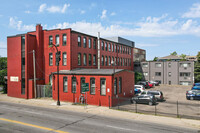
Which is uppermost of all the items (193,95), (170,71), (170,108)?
(170,71)

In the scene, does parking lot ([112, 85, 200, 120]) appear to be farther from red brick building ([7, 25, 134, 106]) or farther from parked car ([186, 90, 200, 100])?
red brick building ([7, 25, 134, 106])

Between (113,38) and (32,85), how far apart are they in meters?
50.0

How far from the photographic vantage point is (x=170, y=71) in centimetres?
5912

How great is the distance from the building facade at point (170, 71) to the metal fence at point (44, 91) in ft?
132

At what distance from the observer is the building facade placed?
2237 inches

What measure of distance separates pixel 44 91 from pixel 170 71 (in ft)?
145

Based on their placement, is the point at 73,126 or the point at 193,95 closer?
the point at 73,126

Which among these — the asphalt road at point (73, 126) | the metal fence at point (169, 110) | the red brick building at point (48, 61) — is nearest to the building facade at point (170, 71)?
the red brick building at point (48, 61)

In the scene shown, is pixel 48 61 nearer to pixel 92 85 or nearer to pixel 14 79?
pixel 14 79

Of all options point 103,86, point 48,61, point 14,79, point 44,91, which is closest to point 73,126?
point 103,86

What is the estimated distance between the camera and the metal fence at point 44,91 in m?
A: 31.7

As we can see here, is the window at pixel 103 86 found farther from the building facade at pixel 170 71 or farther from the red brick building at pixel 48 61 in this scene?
the building facade at pixel 170 71

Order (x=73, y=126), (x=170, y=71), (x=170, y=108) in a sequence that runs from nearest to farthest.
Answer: (x=73, y=126) → (x=170, y=108) → (x=170, y=71)

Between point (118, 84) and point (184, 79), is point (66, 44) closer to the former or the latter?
point (118, 84)
